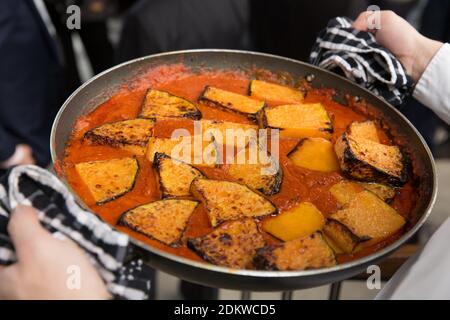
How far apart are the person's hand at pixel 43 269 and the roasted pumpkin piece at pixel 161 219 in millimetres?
133

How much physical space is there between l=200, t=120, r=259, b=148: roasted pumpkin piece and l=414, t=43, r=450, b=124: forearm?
1.83 ft

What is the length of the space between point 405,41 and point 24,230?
3.89 ft

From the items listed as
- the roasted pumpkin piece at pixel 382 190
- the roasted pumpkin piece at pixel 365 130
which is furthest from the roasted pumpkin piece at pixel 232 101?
the roasted pumpkin piece at pixel 382 190

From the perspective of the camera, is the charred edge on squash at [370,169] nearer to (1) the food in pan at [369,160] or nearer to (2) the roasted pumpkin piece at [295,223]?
(1) the food in pan at [369,160]

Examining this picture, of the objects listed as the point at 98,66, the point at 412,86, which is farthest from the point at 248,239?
the point at 98,66

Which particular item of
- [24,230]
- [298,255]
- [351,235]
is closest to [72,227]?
[24,230]

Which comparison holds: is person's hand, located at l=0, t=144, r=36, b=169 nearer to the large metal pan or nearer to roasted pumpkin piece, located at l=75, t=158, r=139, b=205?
the large metal pan

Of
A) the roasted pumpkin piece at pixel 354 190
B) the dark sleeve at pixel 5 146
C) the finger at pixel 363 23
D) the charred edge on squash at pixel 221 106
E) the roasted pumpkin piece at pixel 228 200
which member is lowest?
the dark sleeve at pixel 5 146

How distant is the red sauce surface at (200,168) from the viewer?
3.33 feet

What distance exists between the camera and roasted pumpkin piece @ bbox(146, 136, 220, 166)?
3.71ft

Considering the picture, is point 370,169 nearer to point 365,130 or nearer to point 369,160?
point 369,160

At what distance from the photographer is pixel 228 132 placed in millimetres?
1203

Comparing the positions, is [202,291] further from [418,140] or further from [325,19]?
[325,19]

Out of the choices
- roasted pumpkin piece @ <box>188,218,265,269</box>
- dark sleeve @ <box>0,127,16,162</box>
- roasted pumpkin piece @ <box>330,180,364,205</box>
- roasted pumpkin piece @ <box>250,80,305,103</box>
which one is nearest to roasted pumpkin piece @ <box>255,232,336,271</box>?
roasted pumpkin piece @ <box>188,218,265,269</box>
